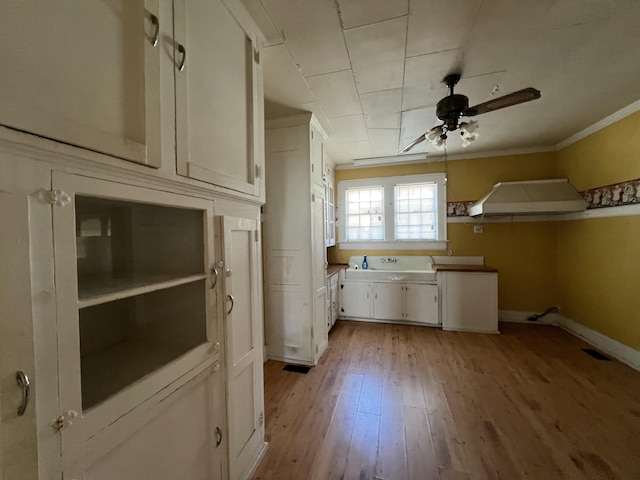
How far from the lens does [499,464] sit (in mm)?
1548

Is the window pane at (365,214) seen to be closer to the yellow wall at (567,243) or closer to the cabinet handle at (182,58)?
the yellow wall at (567,243)

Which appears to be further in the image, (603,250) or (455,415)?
(603,250)

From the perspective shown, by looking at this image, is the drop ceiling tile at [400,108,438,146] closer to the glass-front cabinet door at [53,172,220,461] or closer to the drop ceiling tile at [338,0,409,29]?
the drop ceiling tile at [338,0,409,29]

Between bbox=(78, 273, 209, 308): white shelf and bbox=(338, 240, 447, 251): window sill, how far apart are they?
3642 millimetres

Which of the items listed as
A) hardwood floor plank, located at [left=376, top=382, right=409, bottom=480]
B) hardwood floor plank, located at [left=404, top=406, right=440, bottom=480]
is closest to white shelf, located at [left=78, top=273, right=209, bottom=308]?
hardwood floor plank, located at [left=376, top=382, right=409, bottom=480]

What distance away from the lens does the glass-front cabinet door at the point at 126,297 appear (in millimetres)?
636

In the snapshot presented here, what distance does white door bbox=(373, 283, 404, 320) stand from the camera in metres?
3.91

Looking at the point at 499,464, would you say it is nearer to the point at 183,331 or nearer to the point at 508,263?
the point at 183,331

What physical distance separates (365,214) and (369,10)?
327 centimetres

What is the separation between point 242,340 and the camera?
4.56 ft

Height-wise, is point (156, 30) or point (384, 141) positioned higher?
point (384, 141)

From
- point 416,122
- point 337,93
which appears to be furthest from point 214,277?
point 416,122

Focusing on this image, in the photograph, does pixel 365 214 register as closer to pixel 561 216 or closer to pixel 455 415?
pixel 561 216

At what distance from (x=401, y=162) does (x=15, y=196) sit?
14.5 ft
